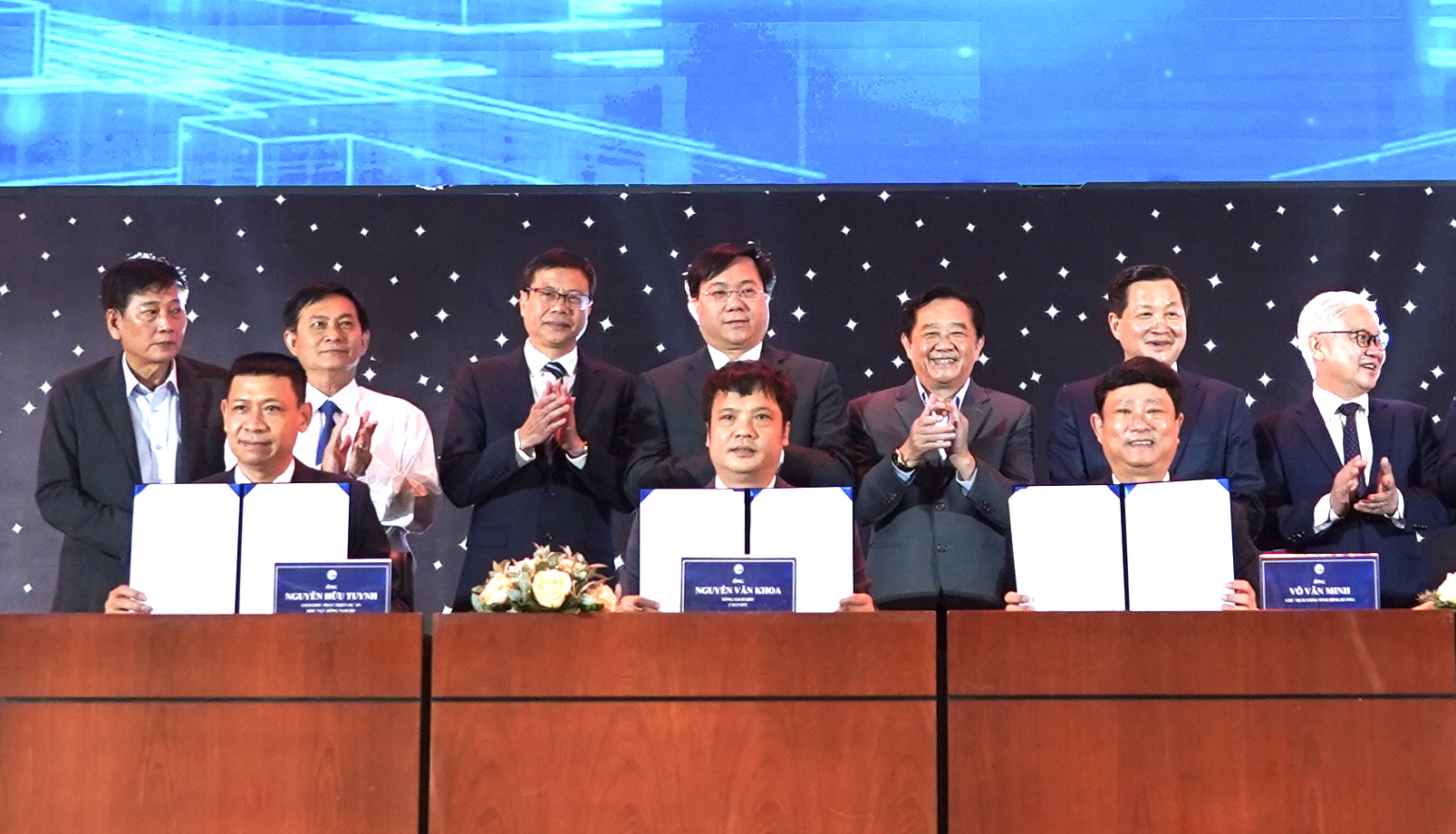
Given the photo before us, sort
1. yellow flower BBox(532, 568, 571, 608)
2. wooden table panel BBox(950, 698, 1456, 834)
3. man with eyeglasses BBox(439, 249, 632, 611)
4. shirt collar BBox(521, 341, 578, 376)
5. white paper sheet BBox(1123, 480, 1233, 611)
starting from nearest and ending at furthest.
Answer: wooden table panel BBox(950, 698, 1456, 834), yellow flower BBox(532, 568, 571, 608), white paper sheet BBox(1123, 480, 1233, 611), man with eyeglasses BBox(439, 249, 632, 611), shirt collar BBox(521, 341, 578, 376)

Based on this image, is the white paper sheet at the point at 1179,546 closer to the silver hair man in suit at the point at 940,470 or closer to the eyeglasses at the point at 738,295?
the silver hair man in suit at the point at 940,470

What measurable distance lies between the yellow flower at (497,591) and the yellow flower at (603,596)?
0.16 m

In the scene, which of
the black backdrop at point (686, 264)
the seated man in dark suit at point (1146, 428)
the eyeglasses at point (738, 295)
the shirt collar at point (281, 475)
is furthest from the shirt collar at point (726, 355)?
the shirt collar at point (281, 475)

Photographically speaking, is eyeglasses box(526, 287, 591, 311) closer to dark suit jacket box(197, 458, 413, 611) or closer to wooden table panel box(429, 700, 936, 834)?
dark suit jacket box(197, 458, 413, 611)

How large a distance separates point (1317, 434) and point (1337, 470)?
4.5 inches

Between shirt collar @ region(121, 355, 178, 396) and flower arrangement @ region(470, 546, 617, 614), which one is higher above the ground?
shirt collar @ region(121, 355, 178, 396)

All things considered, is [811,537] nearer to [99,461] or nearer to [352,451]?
[352,451]

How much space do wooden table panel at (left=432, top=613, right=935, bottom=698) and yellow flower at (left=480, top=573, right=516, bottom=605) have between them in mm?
67

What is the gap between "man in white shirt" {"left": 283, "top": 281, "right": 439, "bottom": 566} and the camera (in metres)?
4.83

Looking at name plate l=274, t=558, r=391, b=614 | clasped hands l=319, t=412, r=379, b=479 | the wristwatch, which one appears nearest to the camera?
name plate l=274, t=558, r=391, b=614

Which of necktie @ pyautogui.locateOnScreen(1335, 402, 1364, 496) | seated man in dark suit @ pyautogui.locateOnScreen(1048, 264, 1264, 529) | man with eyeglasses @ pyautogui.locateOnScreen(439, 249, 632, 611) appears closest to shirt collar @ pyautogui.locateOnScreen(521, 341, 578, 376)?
man with eyeglasses @ pyautogui.locateOnScreen(439, 249, 632, 611)

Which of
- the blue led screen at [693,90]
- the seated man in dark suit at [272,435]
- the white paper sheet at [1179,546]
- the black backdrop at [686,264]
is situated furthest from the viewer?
the blue led screen at [693,90]

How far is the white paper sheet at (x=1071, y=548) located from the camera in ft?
12.0

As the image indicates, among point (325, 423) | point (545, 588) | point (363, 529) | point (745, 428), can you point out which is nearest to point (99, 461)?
point (325, 423)
